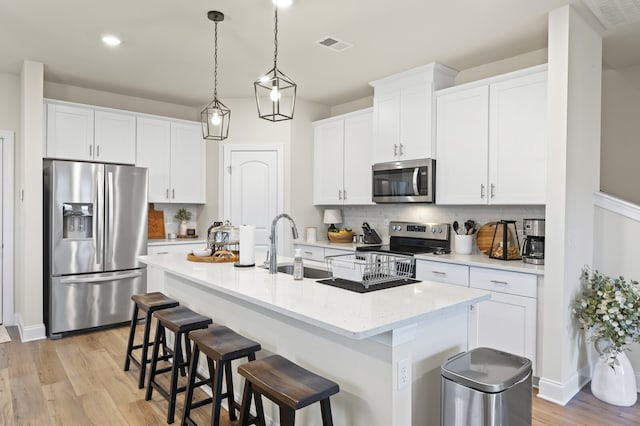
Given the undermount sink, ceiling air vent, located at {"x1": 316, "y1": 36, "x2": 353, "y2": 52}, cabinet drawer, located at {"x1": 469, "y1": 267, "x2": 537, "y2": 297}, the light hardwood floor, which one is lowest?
the light hardwood floor

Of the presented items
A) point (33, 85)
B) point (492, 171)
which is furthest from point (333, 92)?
point (33, 85)

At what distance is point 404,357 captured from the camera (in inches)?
67.5

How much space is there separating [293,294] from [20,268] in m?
3.93

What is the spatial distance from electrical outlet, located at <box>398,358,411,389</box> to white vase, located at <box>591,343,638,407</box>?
79.8 inches

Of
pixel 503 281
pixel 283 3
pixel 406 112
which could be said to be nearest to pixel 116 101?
pixel 283 3

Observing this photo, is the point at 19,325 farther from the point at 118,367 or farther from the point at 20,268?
the point at 118,367

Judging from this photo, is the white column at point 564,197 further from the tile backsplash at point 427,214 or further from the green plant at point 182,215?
the green plant at point 182,215

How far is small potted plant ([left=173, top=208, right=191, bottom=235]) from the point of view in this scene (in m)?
5.52

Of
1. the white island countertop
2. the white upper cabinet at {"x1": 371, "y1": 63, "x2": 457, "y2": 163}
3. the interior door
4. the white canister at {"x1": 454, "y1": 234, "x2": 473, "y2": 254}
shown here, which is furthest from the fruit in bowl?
the white island countertop

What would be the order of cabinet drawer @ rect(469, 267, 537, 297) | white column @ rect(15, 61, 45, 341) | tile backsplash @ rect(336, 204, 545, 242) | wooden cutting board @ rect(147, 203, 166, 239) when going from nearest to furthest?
cabinet drawer @ rect(469, 267, 537, 297), tile backsplash @ rect(336, 204, 545, 242), white column @ rect(15, 61, 45, 341), wooden cutting board @ rect(147, 203, 166, 239)

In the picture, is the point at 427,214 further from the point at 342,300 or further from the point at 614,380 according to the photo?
the point at 342,300

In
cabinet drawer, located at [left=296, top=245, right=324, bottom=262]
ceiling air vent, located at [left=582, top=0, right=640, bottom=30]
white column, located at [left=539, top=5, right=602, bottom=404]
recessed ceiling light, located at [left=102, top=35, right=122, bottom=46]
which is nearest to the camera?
ceiling air vent, located at [left=582, top=0, right=640, bottom=30]

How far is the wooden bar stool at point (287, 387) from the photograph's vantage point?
1.63 meters

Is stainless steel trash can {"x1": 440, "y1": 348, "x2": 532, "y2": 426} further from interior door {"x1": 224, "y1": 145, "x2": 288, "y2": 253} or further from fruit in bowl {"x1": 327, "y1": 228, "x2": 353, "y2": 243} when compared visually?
interior door {"x1": 224, "y1": 145, "x2": 288, "y2": 253}
